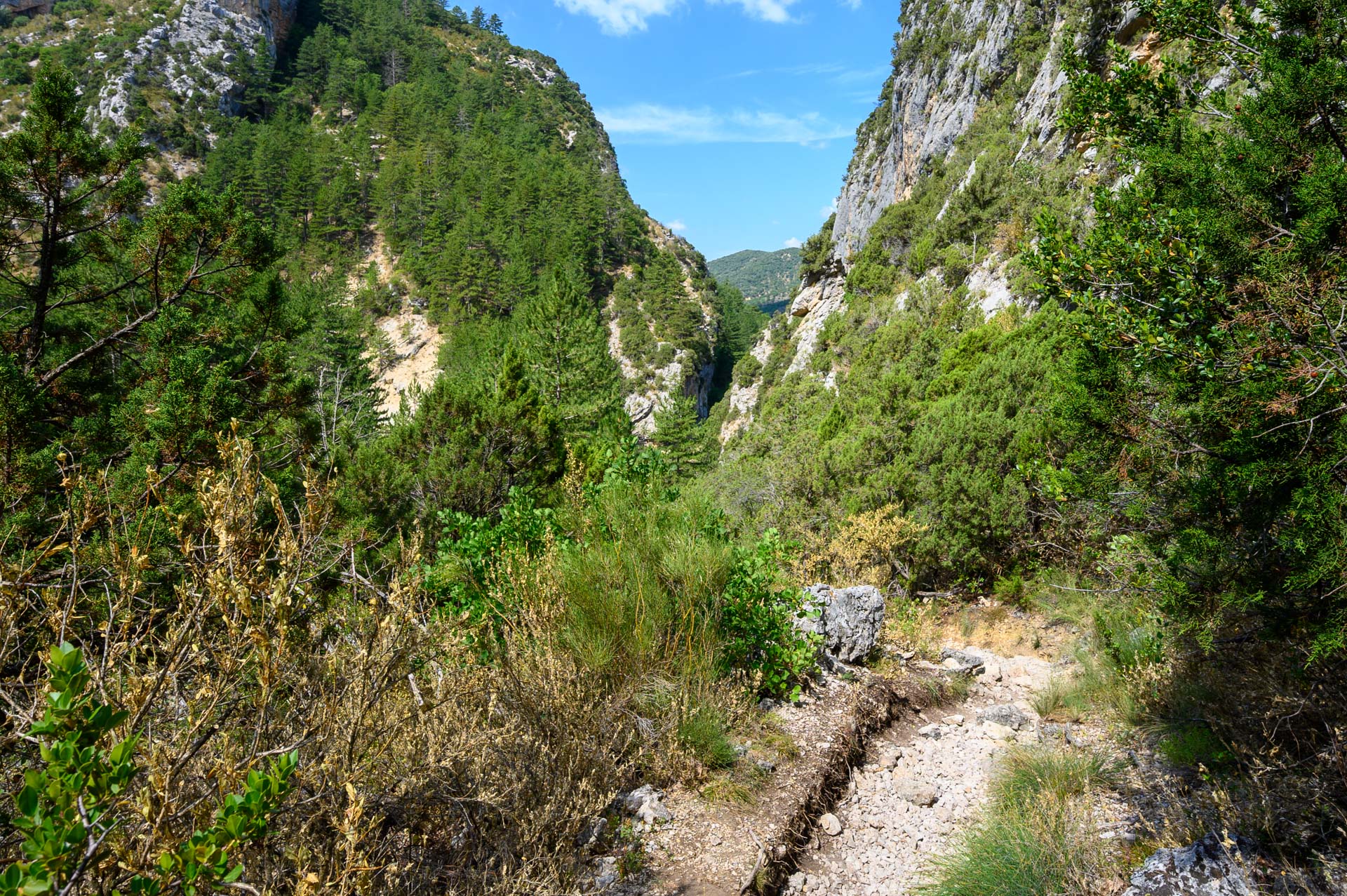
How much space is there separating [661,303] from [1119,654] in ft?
146

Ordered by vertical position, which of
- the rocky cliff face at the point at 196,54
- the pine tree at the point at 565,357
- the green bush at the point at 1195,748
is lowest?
the green bush at the point at 1195,748

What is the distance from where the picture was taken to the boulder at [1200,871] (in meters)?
2.13

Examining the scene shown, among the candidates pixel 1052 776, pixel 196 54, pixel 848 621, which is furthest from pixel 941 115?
pixel 196 54

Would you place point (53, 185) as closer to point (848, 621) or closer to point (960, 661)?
point (848, 621)

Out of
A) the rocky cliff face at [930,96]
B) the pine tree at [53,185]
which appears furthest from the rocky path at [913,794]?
the rocky cliff face at [930,96]

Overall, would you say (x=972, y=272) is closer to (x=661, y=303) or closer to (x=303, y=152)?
(x=661, y=303)

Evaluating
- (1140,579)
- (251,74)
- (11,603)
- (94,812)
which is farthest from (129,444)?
(251,74)

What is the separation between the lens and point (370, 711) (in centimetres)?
188

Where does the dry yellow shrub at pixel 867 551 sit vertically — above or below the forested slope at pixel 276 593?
below

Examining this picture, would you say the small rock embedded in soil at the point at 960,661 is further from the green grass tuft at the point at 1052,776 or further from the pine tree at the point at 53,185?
the pine tree at the point at 53,185

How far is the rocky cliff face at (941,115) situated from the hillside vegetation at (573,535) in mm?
11760

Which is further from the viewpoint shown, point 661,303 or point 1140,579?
point 661,303

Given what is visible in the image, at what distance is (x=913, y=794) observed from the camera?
351 cm

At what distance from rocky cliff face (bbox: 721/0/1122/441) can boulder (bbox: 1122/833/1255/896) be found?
15.2 meters
